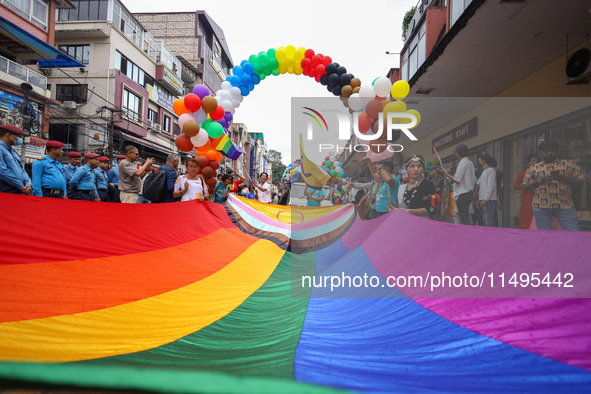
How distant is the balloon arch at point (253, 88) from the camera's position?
5.81m

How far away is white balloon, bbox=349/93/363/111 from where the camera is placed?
20.4ft

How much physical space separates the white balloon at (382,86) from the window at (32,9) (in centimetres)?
1927

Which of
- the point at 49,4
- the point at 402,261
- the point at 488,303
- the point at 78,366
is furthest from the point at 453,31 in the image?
the point at 49,4

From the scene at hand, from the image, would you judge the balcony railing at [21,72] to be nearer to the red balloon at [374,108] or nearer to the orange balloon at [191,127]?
the orange balloon at [191,127]

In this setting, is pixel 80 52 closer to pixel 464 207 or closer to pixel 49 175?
pixel 49 175

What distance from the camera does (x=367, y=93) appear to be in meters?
5.95

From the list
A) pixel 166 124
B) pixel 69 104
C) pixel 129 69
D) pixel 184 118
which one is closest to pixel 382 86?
pixel 184 118

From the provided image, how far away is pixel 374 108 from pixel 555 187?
297 centimetres

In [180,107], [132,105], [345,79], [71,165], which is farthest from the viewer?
[132,105]

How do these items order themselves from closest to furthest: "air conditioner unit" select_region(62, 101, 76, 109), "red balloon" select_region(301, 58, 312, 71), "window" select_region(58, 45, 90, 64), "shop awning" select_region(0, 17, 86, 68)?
"red balloon" select_region(301, 58, 312, 71) < "shop awning" select_region(0, 17, 86, 68) < "air conditioner unit" select_region(62, 101, 76, 109) < "window" select_region(58, 45, 90, 64)

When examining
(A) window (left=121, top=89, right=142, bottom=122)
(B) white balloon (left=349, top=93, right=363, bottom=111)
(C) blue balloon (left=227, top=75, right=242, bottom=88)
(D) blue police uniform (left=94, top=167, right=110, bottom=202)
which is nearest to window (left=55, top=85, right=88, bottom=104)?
(A) window (left=121, top=89, right=142, bottom=122)

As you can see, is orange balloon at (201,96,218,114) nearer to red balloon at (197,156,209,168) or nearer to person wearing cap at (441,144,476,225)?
red balloon at (197,156,209,168)

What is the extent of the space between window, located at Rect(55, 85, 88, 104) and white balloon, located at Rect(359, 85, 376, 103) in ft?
70.1

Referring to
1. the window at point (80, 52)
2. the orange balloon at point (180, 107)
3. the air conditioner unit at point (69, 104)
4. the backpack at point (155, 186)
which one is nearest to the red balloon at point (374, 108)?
the orange balloon at point (180, 107)
